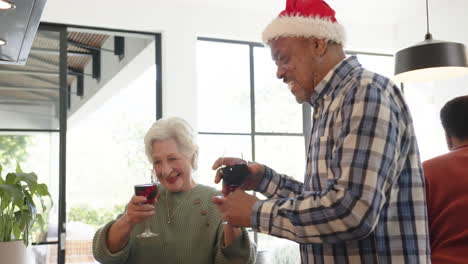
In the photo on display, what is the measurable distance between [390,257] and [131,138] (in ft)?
49.2

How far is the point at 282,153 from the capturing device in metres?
5.97

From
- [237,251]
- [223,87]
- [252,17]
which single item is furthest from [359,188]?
[252,17]

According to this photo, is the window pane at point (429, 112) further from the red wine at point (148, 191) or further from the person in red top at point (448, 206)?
the red wine at point (148, 191)

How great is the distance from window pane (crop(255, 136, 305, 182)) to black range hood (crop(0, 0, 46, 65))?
325 centimetres

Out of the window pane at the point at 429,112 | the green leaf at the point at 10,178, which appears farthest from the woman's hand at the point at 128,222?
the window pane at the point at 429,112

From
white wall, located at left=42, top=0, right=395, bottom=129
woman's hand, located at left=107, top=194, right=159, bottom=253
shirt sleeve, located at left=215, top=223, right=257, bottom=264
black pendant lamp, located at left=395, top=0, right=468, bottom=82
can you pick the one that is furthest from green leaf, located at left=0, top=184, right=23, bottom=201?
white wall, located at left=42, top=0, right=395, bottom=129

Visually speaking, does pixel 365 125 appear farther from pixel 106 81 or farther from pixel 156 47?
pixel 106 81

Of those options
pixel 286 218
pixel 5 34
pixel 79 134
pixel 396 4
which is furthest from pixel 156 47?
pixel 79 134

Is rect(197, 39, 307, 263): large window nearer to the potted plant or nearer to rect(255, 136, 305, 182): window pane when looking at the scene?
rect(255, 136, 305, 182): window pane

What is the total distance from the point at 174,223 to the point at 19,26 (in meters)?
1.03

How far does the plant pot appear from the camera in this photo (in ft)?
9.09

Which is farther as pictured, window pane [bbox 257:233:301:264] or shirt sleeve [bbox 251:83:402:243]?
window pane [bbox 257:233:301:264]

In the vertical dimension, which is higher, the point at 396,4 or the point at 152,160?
the point at 396,4

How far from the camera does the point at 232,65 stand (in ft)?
19.1
